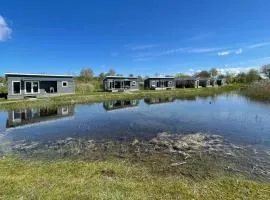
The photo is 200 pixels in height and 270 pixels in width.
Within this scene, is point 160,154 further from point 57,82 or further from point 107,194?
point 57,82

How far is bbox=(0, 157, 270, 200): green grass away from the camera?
4.15 m

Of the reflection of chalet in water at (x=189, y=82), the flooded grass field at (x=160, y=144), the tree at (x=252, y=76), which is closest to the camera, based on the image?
the flooded grass field at (x=160, y=144)

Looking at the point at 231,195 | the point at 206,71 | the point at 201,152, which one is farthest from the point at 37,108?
the point at 206,71

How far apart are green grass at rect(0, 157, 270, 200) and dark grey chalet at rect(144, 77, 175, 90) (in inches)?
1468

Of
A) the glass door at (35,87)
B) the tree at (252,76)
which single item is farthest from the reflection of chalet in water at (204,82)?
the glass door at (35,87)

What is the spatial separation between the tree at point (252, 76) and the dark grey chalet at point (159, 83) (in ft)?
122

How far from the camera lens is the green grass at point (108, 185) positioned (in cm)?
415

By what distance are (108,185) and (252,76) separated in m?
75.1

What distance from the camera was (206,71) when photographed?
86688 mm

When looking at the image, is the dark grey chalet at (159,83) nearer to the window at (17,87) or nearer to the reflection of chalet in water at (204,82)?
the reflection of chalet in water at (204,82)

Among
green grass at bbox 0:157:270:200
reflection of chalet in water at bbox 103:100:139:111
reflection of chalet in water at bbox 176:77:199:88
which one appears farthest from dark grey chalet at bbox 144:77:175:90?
green grass at bbox 0:157:270:200

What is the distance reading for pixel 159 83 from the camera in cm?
4450

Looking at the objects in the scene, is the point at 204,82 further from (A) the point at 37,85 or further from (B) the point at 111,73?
(A) the point at 37,85

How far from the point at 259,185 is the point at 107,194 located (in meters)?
3.60
